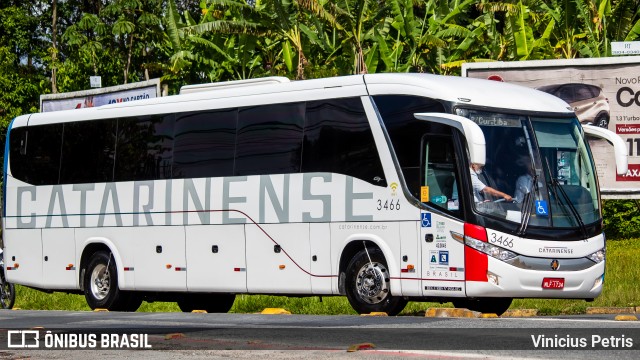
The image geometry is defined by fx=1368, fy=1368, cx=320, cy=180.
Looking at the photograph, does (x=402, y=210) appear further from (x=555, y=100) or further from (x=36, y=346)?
(x=36, y=346)

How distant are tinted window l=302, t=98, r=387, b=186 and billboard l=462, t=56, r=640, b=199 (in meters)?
9.66

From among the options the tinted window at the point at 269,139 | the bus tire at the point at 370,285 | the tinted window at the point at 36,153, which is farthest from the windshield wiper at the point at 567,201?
the tinted window at the point at 36,153

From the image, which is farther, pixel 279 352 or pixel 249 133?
pixel 249 133

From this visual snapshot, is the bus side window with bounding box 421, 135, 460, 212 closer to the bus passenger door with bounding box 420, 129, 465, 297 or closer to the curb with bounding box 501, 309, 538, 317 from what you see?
the bus passenger door with bounding box 420, 129, 465, 297

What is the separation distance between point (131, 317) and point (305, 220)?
3284mm

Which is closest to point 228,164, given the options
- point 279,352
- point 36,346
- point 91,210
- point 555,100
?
point 91,210

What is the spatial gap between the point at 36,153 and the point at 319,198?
7.00m

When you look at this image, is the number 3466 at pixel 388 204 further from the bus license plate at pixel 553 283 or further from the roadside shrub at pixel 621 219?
the roadside shrub at pixel 621 219

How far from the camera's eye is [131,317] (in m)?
16.6

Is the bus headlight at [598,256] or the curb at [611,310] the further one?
the curb at [611,310]

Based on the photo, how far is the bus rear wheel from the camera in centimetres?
2194

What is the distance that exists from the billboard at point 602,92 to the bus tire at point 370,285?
35.2ft

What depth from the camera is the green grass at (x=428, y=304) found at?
20950mm

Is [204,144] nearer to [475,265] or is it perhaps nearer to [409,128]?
[409,128]
